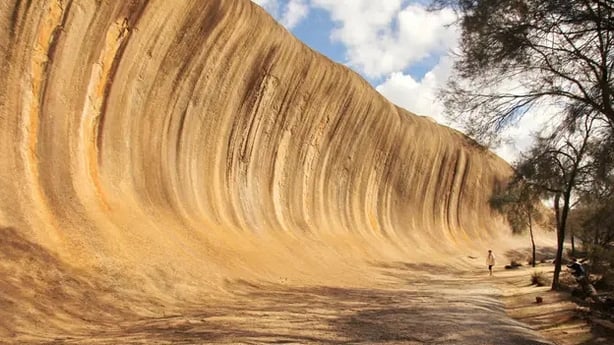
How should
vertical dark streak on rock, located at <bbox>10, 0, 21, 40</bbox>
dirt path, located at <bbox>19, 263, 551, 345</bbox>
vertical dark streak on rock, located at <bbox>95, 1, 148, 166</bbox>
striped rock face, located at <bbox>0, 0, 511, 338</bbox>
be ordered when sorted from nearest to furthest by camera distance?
dirt path, located at <bbox>19, 263, 551, 345</bbox> < striped rock face, located at <bbox>0, 0, 511, 338</bbox> < vertical dark streak on rock, located at <bbox>10, 0, 21, 40</bbox> < vertical dark streak on rock, located at <bbox>95, 1, 148, 166</bbox>

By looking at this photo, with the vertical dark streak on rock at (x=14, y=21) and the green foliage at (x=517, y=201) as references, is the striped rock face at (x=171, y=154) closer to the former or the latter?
the vertical dark streak on rock at (x=14, y=21)

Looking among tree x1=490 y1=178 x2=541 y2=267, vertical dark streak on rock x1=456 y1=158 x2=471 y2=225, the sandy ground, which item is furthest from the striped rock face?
vertical dark streak on rock x1=456 y1=158 x2=471 y2=225

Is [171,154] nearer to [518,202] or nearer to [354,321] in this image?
[354,321]

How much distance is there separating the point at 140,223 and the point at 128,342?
5.75 m

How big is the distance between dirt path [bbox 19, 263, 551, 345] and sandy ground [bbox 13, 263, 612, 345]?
14 mm

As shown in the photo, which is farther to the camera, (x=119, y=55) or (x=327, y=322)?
(x=119, y=55)

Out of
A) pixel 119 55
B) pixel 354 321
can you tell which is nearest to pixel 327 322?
pixel 354 321

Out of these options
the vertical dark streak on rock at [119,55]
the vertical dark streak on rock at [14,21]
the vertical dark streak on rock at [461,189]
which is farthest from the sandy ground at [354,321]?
the vertical dark streak on rock at [461,189]

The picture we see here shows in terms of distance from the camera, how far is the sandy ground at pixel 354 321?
7.86 m

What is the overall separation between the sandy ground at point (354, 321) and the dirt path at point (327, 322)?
0.04ft

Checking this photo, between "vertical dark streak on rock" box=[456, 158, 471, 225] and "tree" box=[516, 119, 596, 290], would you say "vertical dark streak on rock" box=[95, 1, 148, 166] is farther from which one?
"vertical dark streak on rock" box=[456, 158, 471, 225]

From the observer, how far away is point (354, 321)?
9.77 meters

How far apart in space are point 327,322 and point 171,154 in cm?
742

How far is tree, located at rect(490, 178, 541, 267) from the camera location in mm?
18573
